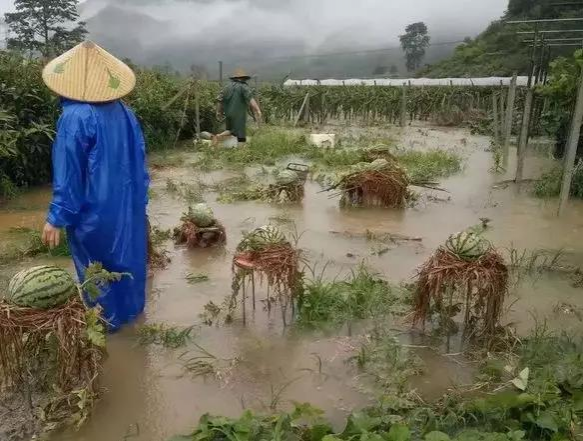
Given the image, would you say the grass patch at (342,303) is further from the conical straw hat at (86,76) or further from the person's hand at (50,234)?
the conical straw hat at (86,76)

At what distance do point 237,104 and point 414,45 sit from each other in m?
55.7

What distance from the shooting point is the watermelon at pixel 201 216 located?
5.99 metres

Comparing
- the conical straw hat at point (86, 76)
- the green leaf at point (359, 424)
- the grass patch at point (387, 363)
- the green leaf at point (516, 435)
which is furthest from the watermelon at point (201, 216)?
the green leaf at point (516, 435)

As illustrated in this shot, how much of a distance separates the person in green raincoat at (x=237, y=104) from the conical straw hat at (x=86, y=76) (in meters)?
7.74

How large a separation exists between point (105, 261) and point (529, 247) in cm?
423

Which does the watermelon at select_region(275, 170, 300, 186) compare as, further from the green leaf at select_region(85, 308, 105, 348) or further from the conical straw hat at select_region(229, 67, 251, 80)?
the green leaf at select_region(85, 308, 105, 348)

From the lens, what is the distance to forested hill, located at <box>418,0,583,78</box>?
120 ft

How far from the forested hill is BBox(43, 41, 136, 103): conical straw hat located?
3360 cm

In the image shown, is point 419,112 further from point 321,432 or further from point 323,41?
point 323,41

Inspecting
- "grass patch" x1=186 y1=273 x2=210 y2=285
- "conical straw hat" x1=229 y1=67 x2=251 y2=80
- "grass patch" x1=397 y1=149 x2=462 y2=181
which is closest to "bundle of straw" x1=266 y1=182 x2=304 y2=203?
"grass patch" x1=397 y1=149 x2=462 y2=181


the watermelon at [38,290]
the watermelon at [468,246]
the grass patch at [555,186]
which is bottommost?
the grass patch at [555,186]

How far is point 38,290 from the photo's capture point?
318cm

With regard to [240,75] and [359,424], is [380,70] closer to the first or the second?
[240,75]

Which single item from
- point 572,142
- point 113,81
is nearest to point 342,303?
point 113,81
